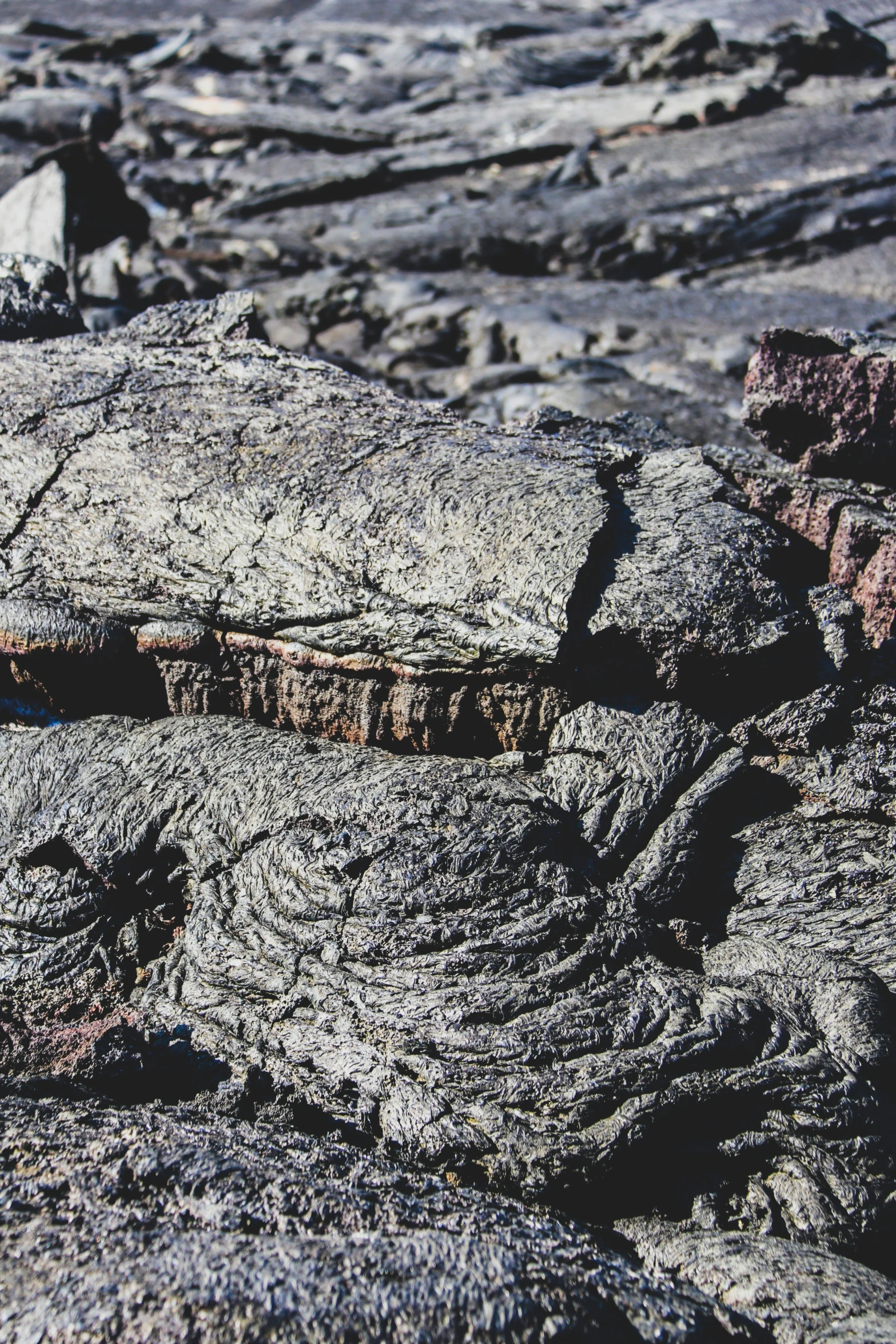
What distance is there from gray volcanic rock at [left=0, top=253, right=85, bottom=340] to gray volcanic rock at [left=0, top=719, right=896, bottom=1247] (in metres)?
2.10

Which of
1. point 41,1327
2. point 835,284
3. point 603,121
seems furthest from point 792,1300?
point 603,121

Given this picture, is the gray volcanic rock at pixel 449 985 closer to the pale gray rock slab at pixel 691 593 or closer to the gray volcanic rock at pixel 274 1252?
the gray volcanic rock at pixel 274 1252

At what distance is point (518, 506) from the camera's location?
8.28ft

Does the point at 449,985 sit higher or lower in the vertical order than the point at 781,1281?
higher

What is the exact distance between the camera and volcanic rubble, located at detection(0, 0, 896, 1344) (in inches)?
65.0

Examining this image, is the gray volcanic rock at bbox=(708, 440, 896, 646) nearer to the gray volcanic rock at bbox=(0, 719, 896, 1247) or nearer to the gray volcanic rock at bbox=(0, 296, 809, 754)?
the gray volcanic rock at bbox=(0, 296, 809, 754)

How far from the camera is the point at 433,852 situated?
2.13m

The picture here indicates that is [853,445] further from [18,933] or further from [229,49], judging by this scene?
[229,49]

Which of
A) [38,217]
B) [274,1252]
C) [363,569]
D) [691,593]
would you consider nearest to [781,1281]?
[274,1252]

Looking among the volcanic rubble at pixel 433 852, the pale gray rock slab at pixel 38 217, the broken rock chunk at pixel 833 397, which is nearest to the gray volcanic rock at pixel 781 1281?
the volcanic rubble at pixel 433 852

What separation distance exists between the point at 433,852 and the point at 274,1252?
81 cm

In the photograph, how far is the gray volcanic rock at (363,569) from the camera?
240 centimetres

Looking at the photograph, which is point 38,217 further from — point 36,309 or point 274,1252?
point 274,1252

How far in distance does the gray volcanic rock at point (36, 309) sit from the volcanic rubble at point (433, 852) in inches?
0.9
